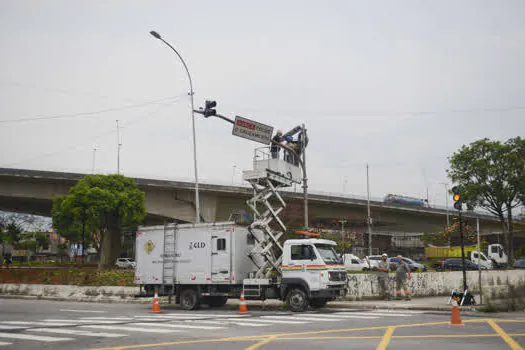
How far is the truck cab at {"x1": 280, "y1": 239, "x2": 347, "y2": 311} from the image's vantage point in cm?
1625

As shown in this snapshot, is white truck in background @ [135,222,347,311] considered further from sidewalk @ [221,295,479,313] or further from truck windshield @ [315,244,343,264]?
sidewalk @ [221,295,479,313]

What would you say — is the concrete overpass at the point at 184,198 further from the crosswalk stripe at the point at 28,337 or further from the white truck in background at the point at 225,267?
the crosswalk stripe at the point at 28,337

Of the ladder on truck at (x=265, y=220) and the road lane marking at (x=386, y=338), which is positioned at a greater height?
the ladder on truck at (x=265, y=220)

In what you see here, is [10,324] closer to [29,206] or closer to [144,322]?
[144,322]

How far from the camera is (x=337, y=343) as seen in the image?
9430mm

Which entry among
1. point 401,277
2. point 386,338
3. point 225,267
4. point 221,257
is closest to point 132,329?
point 225,267

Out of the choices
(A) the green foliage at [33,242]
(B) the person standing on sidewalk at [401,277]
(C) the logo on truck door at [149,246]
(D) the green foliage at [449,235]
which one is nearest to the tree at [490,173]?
(D) the green foliage at [449,235]

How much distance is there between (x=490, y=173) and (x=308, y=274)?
29.2 metres

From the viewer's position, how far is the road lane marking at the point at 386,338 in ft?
29.5

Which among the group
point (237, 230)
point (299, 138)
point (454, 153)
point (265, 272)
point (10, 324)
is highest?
point (454, 153)

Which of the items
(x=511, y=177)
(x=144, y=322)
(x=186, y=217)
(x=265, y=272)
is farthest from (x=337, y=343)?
(x=186, y=217)

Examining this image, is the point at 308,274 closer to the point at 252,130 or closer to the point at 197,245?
the point at 197,245

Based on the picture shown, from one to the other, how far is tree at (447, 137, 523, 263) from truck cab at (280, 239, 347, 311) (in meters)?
26.6

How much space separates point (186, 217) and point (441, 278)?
32646mm
